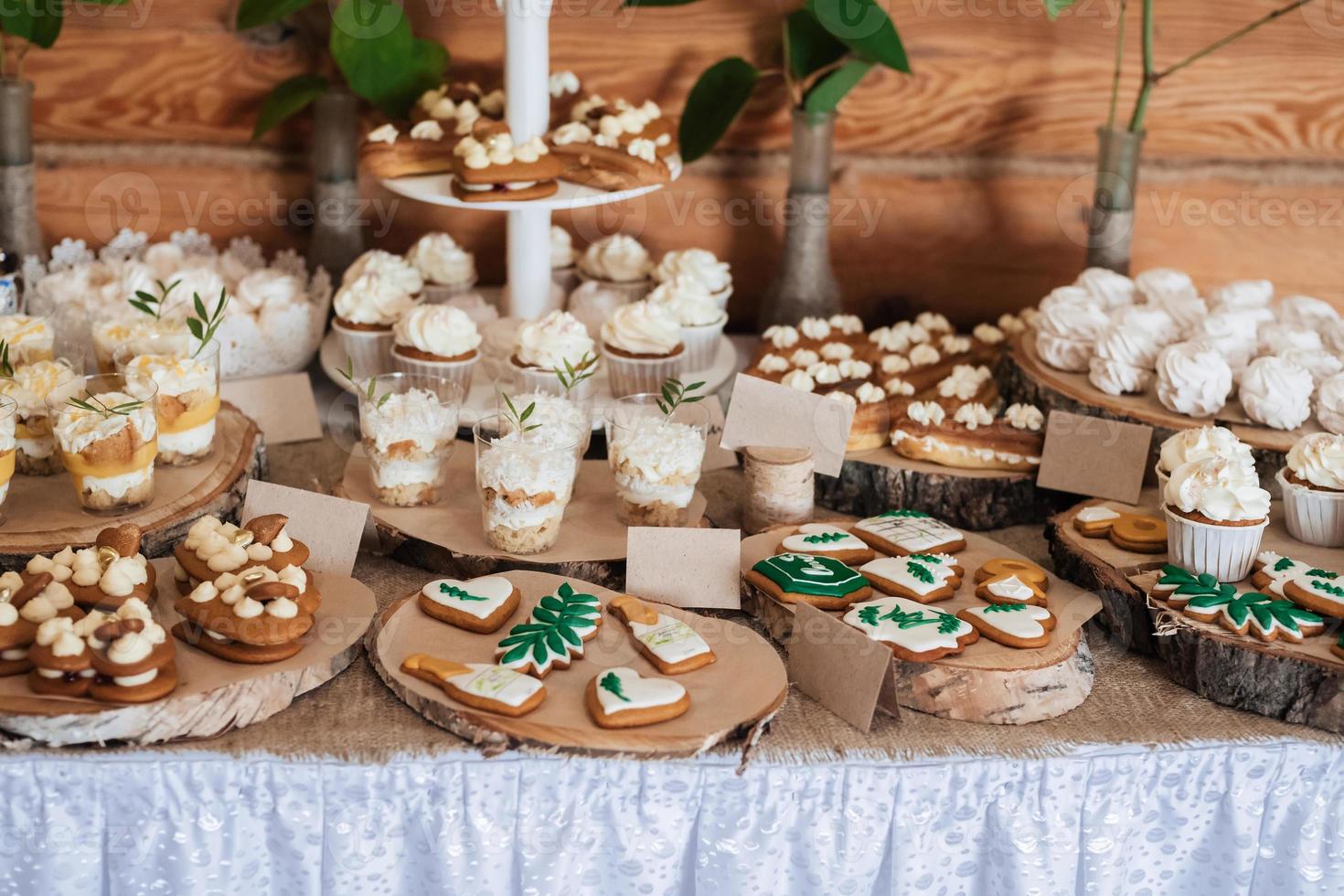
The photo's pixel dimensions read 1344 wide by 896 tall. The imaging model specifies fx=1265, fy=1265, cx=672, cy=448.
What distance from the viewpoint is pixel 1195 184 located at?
2.95m

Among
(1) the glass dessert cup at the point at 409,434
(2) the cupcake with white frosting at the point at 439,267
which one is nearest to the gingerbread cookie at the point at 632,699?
(1) the glass dessert cup at the point at 409,434

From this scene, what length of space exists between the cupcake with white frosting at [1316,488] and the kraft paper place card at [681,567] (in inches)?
33.7

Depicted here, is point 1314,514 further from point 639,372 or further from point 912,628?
point 639,372

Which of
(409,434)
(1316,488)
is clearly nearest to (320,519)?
(409,434)

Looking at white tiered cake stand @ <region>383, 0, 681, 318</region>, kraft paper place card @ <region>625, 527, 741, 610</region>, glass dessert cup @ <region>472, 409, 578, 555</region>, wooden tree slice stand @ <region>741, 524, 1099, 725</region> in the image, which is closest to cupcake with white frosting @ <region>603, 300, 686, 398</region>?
white tiered cake stand @ <region>383, 0, 681, 318</region>

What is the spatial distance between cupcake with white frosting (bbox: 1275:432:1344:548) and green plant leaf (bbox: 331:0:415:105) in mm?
1841

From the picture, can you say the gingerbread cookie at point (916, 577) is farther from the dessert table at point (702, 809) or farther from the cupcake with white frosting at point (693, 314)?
the cupcake with white frosting at point (693, 314)

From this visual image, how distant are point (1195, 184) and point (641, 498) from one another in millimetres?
1741

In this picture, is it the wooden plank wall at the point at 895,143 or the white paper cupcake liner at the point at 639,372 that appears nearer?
the white paper cupcake liner at the point at 639,372

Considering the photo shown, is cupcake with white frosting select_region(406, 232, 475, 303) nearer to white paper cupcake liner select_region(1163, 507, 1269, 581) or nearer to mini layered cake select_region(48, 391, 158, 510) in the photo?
mini layered cake select_region(48, 391, 158, 510)

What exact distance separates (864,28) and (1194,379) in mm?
932

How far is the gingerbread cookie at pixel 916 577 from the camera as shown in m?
1.80

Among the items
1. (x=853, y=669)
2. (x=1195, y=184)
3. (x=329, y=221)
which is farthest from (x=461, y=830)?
(x=1195, y=184)

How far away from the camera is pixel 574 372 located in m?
2.18
